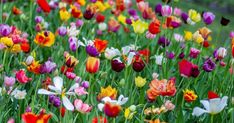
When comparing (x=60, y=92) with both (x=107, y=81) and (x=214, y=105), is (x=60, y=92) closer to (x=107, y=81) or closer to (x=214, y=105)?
(x=214, y=105)

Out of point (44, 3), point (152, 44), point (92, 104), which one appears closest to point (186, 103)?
point (92, 104)

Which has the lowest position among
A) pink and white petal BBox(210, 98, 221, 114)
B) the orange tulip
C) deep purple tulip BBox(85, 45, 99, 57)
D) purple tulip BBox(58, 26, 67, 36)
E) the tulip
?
pink and white petal BBox(210, 98, 221, 114)

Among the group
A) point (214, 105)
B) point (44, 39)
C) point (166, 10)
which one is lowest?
point (214, 105)

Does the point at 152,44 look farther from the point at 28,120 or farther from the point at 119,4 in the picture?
the point at 28,120

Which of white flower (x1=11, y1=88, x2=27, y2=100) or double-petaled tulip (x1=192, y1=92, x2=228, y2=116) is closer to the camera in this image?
double-petaled tulip (x1=192, y1=92, x2=228, y2=116)

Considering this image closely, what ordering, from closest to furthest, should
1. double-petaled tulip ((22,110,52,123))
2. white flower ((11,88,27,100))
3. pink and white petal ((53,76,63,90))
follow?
double-petaled tulip ((22,110,52,123)), pink and white petal ((53,76,63,90)), white flower ((11,88,27,100))

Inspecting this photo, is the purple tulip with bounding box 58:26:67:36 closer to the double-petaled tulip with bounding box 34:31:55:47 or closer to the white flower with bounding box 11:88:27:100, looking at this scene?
the double-petaled tulip with bounding box 34:31:55:47

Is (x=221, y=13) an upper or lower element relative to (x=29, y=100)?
upper

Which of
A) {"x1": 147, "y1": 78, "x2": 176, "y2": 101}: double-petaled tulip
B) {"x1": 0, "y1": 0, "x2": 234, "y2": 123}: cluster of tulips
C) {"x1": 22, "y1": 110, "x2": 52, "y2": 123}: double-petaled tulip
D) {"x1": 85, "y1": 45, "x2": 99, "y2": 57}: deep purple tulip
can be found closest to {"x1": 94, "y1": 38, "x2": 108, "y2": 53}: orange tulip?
{"x1": 0, "y1": 0, "x2": 234, "y2": 123}: cluster of tulips

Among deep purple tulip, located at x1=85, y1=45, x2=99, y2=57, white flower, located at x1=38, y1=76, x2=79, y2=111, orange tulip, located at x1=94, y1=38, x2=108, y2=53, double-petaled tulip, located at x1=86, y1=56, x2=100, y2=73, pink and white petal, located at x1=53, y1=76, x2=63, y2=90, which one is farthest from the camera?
orange tulip, located at x1=94, y1=38, x2=108, y2=53

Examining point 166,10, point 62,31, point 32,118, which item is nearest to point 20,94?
point 32,118

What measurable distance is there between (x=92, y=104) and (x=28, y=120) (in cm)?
72

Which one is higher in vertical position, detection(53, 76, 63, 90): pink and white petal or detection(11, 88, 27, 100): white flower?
detection(53, 76, 63, 90): pink and white petal

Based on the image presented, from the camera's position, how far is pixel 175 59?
3.51 m
